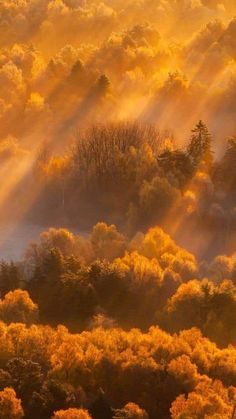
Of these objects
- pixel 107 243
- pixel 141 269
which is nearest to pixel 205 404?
pixel 141 269

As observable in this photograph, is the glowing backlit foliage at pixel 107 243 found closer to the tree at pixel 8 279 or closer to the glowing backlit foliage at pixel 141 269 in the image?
the glowing backlit foliage at pixel 141 269

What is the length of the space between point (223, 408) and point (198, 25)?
412 ft

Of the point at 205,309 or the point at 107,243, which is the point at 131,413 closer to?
the point at 205,309

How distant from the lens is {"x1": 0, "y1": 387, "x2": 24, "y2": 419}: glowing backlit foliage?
3039cm

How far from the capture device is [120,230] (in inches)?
2466

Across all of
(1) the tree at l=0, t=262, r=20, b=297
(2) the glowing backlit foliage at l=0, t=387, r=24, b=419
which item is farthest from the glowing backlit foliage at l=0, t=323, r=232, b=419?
(1) the tree at l=0, t=262, r=20, b=297

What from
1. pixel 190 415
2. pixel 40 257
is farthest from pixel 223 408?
pixel 40 257

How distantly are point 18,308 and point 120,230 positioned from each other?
20.9 meters

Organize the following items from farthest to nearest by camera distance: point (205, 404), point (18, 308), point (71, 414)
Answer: point (18, 308) → point (205, 404) → point (71, 414)

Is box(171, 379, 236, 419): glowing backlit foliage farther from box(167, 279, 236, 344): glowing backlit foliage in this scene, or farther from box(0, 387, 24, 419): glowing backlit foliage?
box(167, 279, 236, 344): glowing backlit foliage

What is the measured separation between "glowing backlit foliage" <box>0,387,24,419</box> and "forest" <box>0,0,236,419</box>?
2.7 inches

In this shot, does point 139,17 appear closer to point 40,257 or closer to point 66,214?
point 66,214

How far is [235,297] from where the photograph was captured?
45.0m

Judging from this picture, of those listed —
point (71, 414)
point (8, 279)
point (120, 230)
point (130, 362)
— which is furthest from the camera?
point (120, 230)
